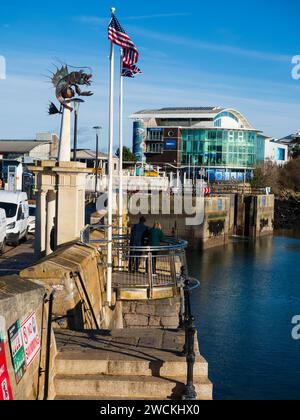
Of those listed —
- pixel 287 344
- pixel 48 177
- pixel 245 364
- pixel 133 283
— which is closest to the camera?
pixel 133 283

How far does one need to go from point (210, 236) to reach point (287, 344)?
32.8m

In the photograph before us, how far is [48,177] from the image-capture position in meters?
15.0

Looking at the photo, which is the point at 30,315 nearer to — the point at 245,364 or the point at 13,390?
the point at 13,390

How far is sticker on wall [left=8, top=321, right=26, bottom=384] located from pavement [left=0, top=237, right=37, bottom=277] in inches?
290

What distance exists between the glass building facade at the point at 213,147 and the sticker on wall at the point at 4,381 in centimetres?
10264

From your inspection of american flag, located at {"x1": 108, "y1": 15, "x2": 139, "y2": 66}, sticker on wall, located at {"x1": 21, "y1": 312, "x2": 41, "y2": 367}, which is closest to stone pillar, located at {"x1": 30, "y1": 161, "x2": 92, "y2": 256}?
american flag, located at {"x1": 108, "y1": 15, "x2": 139, "y2": 66}

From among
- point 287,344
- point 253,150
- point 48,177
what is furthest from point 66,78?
point 253,150

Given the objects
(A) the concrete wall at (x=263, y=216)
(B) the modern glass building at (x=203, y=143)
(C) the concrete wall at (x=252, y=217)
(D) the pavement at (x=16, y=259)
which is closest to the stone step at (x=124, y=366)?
(D) the pavement at (x=16, y=259)

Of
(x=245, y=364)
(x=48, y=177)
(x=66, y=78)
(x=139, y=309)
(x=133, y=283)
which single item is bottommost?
(x=245, y=364)

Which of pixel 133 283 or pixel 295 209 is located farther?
pixel 295 209

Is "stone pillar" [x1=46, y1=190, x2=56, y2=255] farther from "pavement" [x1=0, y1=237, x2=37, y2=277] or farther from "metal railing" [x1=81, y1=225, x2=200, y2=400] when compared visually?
"metal railing" [x1=81, y1=225, x2=200, y2=400]

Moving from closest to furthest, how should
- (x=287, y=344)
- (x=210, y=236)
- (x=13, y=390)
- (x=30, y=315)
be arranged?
1. (x=13, y=390)
2. (x=30, y=315)
3. (x=287, y=344)
4. (x=210, y=236)

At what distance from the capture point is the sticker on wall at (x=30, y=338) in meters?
6.73

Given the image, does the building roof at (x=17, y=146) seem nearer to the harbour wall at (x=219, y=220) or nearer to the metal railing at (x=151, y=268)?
the harbour wall at (x=219, y=220)
